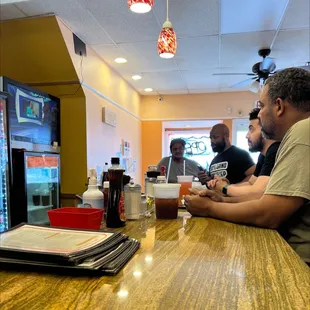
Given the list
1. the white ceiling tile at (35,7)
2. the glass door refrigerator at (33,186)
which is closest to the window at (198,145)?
the glass door refrigerator at (33,186)

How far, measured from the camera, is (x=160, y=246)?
893 mm

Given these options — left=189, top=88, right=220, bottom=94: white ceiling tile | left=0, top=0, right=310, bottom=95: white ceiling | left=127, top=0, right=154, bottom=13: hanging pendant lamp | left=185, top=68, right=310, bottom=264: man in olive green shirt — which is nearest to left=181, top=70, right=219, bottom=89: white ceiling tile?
left=0, top=0, right=310, bottom=95: white ceiling

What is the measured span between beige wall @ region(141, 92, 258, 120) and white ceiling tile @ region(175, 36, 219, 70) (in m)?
1.56

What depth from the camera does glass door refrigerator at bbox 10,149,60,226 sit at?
2.55m

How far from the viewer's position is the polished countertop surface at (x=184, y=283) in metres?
0.53

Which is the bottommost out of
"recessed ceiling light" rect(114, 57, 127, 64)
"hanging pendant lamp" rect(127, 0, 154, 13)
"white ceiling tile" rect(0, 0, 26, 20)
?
"hanging pendant lamp" rect(127, 0, 154, 13)

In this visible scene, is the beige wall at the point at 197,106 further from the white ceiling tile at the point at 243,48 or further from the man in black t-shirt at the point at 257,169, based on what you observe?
the man in black t-shirt at the point at 257,169

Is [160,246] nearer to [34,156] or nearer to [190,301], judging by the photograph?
[190,301]

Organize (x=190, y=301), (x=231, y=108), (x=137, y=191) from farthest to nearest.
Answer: (x=231, y=108), (x=137, y=191), (x=190, y=301)

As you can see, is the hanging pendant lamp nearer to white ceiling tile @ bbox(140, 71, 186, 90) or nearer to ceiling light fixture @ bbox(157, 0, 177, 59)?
ceiling light fixture @ bbox(157, 0, 177, 59)

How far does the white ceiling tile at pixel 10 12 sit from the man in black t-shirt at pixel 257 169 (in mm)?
2377

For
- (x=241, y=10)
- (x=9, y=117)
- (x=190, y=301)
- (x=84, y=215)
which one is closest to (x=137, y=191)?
(x=84, y=215)

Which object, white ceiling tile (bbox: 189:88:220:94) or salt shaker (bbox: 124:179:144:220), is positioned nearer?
salt shaker (bbox: 124:179:144:220)

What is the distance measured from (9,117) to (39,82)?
45.5 inches
